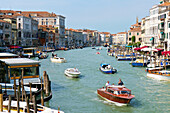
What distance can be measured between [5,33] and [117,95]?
4319 cm

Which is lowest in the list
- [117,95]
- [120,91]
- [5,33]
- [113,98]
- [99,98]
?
[99,98]

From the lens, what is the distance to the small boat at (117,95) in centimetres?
1488

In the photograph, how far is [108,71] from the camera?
27438 millimetres

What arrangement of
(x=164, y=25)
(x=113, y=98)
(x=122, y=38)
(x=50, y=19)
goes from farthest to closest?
(x=122, y=38), (x=50, y=19), (x=164, y=25), (x=113, y=98)

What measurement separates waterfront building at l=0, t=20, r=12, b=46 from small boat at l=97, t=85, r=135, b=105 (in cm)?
4015

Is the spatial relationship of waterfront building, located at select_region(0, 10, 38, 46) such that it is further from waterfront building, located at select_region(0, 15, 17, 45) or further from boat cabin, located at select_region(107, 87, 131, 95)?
boat cabin, located at select_region(107, 87, 131, 95)

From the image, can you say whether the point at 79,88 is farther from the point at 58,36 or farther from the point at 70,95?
the point at 58,36

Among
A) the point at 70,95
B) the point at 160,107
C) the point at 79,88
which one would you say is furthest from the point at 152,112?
the point at 79,88

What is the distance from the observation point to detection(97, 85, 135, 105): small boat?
14875 mm

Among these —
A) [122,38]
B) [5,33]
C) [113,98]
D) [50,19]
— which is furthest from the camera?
[122,38]

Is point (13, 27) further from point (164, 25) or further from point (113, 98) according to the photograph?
point (113, 98)

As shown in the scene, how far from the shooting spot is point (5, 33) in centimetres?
5434

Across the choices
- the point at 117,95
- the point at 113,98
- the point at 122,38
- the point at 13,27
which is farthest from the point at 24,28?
the point at 122,38

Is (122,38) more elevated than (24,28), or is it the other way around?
(122,38)
